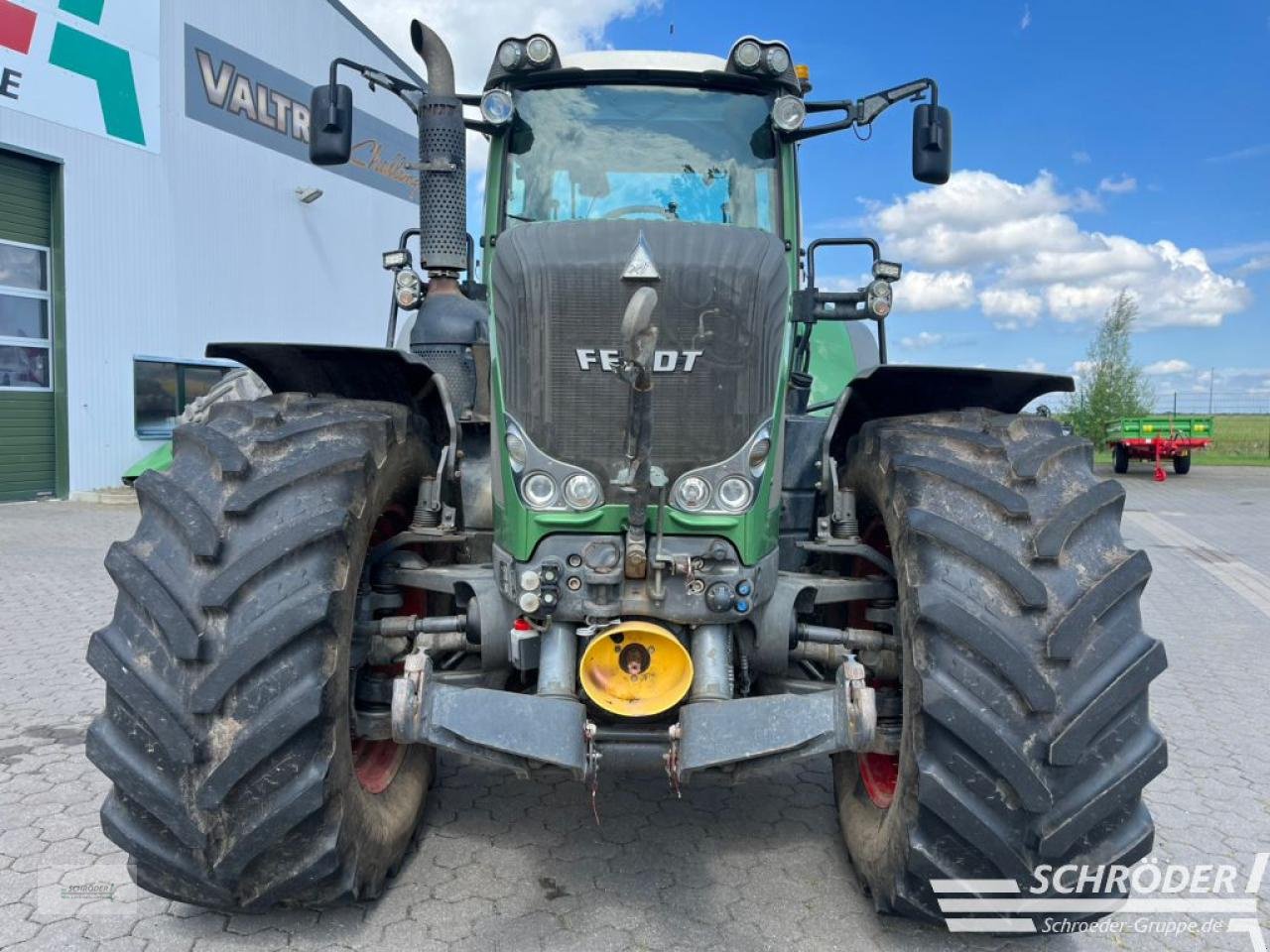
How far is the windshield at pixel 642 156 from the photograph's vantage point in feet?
12.2

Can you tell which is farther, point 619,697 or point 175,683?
point 619,697

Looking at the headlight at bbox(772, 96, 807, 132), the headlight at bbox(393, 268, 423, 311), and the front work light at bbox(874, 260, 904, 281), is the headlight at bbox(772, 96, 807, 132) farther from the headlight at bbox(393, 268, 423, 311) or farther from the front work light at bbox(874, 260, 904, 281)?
the headlight at bbox(393, 268, 423, 311)

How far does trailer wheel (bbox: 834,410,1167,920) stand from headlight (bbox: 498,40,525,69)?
230 centimetres

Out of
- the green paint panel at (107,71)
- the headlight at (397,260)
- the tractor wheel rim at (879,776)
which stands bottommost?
the tractor wheel rim at (879,776)

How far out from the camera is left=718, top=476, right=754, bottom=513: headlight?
8.96ft

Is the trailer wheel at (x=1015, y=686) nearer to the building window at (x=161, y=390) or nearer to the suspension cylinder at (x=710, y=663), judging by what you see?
the suspension cylinder at (x=710, y=663)

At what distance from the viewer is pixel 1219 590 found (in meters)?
8.96

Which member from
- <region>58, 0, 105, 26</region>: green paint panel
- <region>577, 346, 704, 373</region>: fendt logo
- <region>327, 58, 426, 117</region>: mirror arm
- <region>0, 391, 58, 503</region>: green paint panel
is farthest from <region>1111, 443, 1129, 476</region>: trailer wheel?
<region>577, 346, 704, 373</region>: fendt logo

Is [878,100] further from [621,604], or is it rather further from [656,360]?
[621,604]

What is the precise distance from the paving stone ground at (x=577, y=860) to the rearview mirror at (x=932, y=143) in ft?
8.64

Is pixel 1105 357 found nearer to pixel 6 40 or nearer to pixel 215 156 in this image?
pixel 215 156

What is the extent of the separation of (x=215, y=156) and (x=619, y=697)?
53.0ft

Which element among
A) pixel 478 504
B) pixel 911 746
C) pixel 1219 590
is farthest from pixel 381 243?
pixel 911 746

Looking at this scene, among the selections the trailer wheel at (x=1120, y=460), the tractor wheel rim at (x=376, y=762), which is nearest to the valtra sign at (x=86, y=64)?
the tractor wheel rim at (x=376, y=762)
